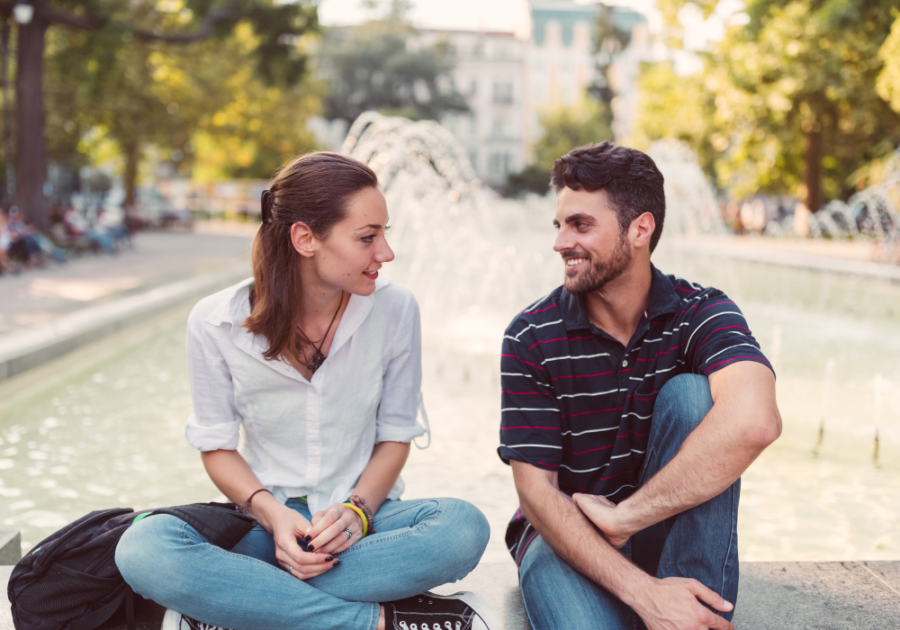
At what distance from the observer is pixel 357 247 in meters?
2.27

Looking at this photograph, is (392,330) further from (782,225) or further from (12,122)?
(782,225)

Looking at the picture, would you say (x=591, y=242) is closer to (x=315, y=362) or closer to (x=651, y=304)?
(x=651, y=304)

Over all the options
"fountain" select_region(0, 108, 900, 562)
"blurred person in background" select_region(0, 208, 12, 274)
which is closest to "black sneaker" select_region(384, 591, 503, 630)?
"fountain" select_region(0, 108, 900, 562)

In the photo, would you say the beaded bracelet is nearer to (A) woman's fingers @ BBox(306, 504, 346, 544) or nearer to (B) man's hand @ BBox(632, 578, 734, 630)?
(A) woman's fingers @ BBox(306, 504, 346, 544)

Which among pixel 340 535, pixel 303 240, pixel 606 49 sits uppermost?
pixel 606 49

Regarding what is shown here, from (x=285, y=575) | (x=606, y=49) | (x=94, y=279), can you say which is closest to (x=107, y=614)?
(x=285, y=575)

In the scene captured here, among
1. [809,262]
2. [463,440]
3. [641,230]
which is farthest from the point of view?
[809,262]

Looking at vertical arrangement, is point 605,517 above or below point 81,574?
above

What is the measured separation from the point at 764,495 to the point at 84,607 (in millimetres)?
3064

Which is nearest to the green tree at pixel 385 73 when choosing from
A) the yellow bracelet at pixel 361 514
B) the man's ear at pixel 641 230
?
the man's ear at pixel 641 230

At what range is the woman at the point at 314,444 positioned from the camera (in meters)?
2.03

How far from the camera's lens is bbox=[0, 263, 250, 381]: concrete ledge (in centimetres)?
611

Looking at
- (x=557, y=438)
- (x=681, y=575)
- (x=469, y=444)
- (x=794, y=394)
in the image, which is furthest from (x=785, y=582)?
(x=794, y=394)

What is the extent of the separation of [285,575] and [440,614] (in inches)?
15.6
